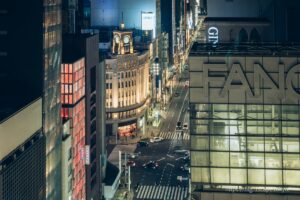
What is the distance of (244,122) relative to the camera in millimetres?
69375

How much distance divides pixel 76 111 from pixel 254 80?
Result: 167ft

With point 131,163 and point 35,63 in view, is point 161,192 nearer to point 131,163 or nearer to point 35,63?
point 131,163

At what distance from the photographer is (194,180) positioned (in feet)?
231

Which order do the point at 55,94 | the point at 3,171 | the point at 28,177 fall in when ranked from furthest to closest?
the point at 55,94 → the point at 28,177 → the point at 3,171

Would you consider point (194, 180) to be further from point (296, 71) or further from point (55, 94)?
point (55, 94)

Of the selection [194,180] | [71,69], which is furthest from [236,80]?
[71,69]

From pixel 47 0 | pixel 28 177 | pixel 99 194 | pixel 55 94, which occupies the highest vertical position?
pixel 47 0

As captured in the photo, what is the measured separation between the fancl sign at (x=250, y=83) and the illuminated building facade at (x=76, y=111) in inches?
1791

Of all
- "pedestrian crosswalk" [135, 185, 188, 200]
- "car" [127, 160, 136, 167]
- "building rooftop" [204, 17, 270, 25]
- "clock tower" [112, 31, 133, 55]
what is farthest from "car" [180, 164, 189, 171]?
"building rooftop" [204, 17, 270, 25]

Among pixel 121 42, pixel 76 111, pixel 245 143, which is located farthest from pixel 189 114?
pixel 121 42

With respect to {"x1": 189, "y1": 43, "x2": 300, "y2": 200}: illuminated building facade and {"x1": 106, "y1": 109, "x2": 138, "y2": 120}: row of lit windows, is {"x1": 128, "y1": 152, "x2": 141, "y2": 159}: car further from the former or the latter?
{"x1": 189, "y1": 43, "x2": 300, "y2": 200}: illuminated building facade

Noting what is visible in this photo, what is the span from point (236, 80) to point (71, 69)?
158 feet

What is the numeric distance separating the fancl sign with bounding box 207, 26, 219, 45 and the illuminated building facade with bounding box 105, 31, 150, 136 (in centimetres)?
8340

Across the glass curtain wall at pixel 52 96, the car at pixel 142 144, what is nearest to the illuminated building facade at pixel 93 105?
the glass curtain wall at pixel 52 96
